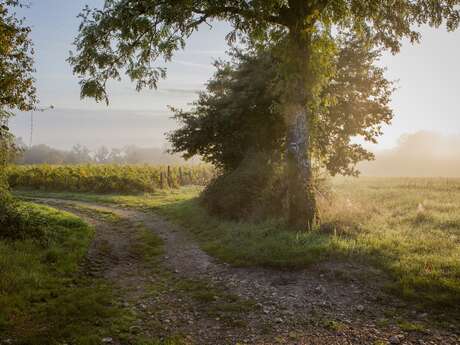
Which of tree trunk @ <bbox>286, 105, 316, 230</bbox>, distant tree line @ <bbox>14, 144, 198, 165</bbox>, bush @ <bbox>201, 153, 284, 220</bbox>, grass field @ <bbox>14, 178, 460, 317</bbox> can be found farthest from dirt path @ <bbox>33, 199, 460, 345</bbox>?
distant tree line @ <bbox>14, 144, 198, 165</bbox>

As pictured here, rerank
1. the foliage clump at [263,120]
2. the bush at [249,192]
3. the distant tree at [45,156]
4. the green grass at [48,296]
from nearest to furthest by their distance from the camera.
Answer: the green grass at [48,296], the bush at [249,192], the foliage clump at [263,120], the distant tree at [45,156]

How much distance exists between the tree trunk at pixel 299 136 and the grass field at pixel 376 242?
2.41 ft

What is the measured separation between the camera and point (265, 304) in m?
8.29

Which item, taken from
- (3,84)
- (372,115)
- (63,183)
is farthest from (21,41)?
(63,183)

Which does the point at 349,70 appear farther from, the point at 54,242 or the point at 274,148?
the point at 54,242

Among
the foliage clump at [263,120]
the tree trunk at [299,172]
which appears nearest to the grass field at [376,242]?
the tree trunk at [299,172]

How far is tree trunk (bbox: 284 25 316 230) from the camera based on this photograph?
13.3m

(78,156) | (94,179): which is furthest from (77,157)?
(94,179)

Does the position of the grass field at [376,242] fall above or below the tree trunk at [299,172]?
below

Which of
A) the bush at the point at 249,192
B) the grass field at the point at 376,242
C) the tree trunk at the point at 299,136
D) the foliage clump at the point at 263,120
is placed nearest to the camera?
the grass field at the point at 376,242

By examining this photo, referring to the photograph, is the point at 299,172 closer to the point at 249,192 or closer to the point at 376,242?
the point at 376,242

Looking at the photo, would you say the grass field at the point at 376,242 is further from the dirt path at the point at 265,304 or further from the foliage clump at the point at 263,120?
the foliage clump at the point at 263,120

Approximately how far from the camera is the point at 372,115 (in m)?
21.0

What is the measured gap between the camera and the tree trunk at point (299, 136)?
43.7ft
